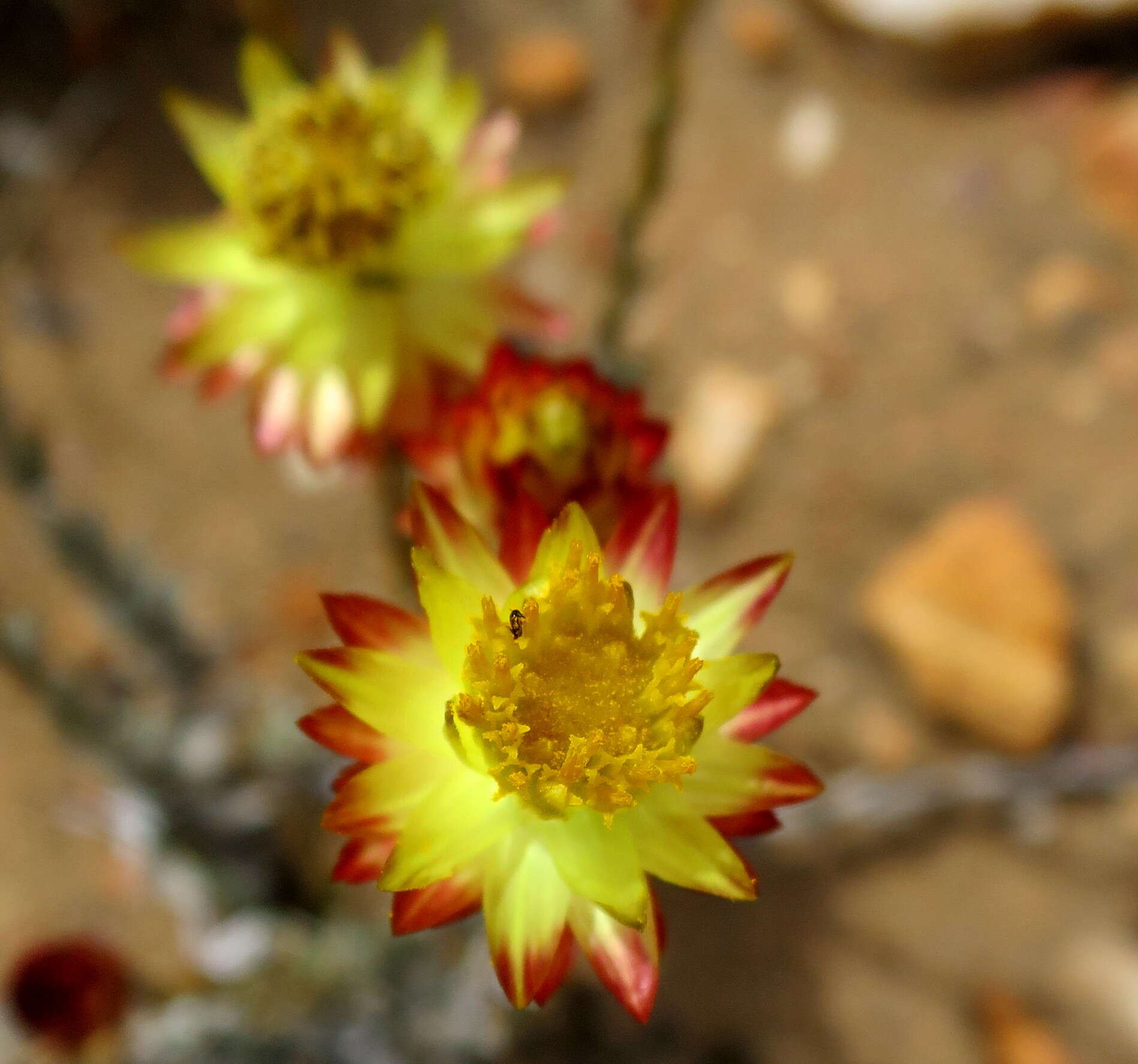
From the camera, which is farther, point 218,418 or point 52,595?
point 218,418

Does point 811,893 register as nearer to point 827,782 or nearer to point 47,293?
point 827,782

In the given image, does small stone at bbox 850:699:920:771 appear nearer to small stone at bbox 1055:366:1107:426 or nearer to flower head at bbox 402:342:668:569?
small stone at bbox 1055:366:1107:426

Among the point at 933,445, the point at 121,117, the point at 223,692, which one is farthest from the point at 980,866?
the point at 121,117

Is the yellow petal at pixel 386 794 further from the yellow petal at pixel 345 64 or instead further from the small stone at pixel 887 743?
the small stone at pixel 887 743

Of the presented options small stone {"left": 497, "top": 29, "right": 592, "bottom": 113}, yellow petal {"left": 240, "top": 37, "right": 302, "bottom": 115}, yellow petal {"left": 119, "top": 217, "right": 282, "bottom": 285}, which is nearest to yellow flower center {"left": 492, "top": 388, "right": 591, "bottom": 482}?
yellow petal {"left": 119, "top": 217, "right": 282, "bottom": 285}

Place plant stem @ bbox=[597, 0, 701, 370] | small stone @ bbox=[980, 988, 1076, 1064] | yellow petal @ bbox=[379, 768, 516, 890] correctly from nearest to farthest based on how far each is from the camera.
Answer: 1. yellow petal @ bbox=[379, 768, 516, 890]
2. plant stem @ bbox=[597, 0, 701, 370]
3. small stone @ bbox=[980, 988, 1076, 1064]

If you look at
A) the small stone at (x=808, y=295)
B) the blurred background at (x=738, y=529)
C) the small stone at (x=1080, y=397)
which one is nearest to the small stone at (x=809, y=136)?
the blurred background at (x=738, y=529)
